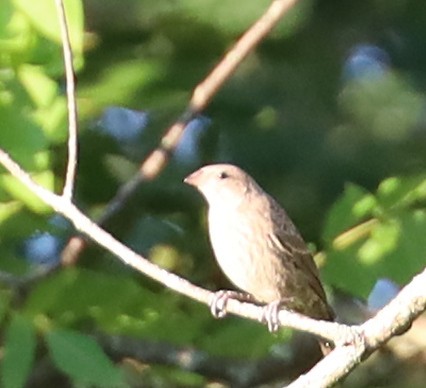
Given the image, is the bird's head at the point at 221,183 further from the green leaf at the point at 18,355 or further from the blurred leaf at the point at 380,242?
the green leaf at the point at 18,355

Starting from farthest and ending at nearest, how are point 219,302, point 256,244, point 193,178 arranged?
point 256,244 → point 193,178 → point 219,302

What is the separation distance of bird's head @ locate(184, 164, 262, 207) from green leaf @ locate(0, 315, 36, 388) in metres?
0.59

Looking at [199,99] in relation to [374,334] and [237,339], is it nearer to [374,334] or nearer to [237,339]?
[237,339]

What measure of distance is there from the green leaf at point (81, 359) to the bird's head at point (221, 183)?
0.55 m

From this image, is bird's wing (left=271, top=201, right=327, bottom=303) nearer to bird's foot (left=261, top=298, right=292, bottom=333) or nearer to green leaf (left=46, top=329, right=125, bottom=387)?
bird's foot (left=261, top=298, right=292, bottom=333)

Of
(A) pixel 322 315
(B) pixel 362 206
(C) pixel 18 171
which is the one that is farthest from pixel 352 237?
(C) pixel 18 171

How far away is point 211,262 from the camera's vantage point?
3.61m

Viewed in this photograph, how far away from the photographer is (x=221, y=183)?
354cm

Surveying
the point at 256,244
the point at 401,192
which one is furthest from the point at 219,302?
the point at 256,244

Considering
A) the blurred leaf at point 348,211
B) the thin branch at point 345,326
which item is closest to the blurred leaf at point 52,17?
the thin branch at point 345,326

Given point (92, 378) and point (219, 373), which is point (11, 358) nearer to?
point (92, 378)

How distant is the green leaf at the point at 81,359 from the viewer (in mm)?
2951

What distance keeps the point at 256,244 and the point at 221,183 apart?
169mm

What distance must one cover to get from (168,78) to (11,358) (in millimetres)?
647
